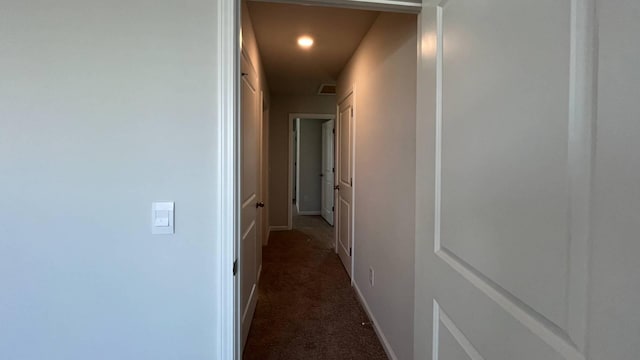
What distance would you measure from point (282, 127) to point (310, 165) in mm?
1983

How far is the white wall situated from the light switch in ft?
0.07

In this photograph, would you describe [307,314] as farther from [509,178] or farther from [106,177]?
[509,178]

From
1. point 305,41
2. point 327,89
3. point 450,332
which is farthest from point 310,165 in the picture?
point 450,332

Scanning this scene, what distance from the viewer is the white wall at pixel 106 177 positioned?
1141mm

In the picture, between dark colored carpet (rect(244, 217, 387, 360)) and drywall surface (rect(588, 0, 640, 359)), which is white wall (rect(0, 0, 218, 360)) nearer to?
drywall surface (rect(588, 0, 640, 359))

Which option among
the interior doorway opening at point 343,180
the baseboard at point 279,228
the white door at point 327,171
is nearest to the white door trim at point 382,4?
the interior doorway opening at point 343,180

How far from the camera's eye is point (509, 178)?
0.67 metres

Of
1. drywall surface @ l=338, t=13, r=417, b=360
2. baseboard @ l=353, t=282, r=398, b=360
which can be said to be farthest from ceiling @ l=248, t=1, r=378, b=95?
baseboard @ l=353, t=282, r=398, b=360

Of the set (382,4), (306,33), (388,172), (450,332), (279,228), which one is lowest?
(279,228)

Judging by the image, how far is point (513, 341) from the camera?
646 mm

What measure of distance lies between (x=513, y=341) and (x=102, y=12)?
1.58 metres

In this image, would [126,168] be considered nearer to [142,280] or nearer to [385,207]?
[142,280]

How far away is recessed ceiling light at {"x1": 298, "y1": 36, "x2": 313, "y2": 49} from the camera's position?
9.80ft

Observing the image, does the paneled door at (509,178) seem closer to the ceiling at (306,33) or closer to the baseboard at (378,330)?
the baseboard at (378,330)
